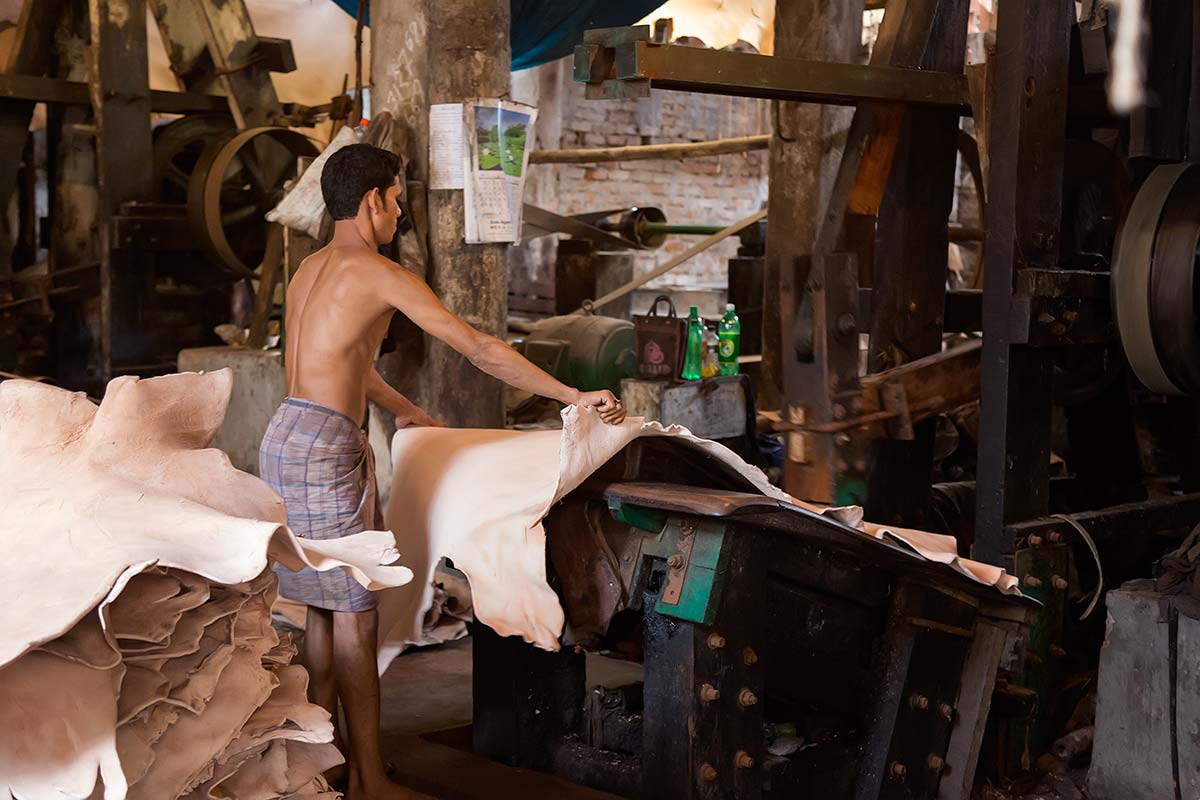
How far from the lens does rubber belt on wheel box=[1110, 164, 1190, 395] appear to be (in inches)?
159

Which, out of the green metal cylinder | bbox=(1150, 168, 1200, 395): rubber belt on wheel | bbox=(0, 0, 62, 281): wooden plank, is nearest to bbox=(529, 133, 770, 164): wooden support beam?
the green metal cylinder

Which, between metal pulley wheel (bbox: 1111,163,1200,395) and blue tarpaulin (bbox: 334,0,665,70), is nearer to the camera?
metal pulley wheel (bbox: 1111,163,1200,395)

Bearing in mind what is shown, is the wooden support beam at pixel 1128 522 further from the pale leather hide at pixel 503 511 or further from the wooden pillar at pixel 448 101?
the wooden pillar at pixel 448 101

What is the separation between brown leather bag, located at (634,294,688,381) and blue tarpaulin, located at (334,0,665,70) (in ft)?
11.2

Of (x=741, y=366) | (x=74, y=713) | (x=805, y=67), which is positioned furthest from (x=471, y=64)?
(x=74, y=713)

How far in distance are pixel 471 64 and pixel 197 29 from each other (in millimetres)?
3731

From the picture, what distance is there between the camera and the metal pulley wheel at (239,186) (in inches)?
301

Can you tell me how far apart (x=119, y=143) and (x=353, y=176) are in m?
4.81

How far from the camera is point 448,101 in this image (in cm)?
552

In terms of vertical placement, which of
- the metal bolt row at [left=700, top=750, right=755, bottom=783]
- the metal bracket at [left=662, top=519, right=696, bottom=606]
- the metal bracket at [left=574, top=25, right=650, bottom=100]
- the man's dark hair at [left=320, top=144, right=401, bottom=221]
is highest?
the metal bracket at [left=574, top=25, right=650, bottom=100]

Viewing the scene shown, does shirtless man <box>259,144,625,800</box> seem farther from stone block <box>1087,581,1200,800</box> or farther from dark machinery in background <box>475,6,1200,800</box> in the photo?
stone block <box>1087,581,1200,800</box>

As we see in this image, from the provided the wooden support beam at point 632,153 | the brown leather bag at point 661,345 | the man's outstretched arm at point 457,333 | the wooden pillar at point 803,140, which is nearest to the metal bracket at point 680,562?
the man's outstretched arm at point 457,333

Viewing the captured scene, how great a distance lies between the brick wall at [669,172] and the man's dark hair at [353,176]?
30.8 ft

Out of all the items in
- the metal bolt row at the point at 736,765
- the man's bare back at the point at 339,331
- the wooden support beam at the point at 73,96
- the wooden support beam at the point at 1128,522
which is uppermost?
the wooden support beam at the point at 73,96
